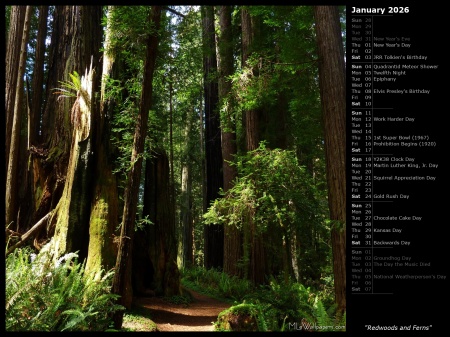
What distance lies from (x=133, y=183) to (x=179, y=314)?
10.5 feet

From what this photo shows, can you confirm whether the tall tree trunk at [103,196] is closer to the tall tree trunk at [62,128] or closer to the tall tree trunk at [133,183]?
the tall tree trunk at [133,183]

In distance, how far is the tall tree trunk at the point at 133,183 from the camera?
5.26 meters

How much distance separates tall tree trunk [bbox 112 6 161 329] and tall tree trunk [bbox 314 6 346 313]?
3.15 meters

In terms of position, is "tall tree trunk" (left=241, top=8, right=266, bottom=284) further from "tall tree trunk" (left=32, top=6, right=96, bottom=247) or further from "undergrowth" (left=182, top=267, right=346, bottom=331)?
"tall tree trunk" (left=32, top=6, right=96, bottom=247)

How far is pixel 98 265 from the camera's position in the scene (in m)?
5.98

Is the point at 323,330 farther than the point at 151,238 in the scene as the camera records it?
No

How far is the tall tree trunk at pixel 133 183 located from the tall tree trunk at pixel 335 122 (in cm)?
315

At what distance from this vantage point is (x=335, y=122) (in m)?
6.17

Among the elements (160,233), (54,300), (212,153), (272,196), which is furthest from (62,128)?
(212,153)

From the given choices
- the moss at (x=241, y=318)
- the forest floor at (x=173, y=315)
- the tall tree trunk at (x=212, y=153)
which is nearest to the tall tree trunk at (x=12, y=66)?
the forest floor at (x=173, y=315)
